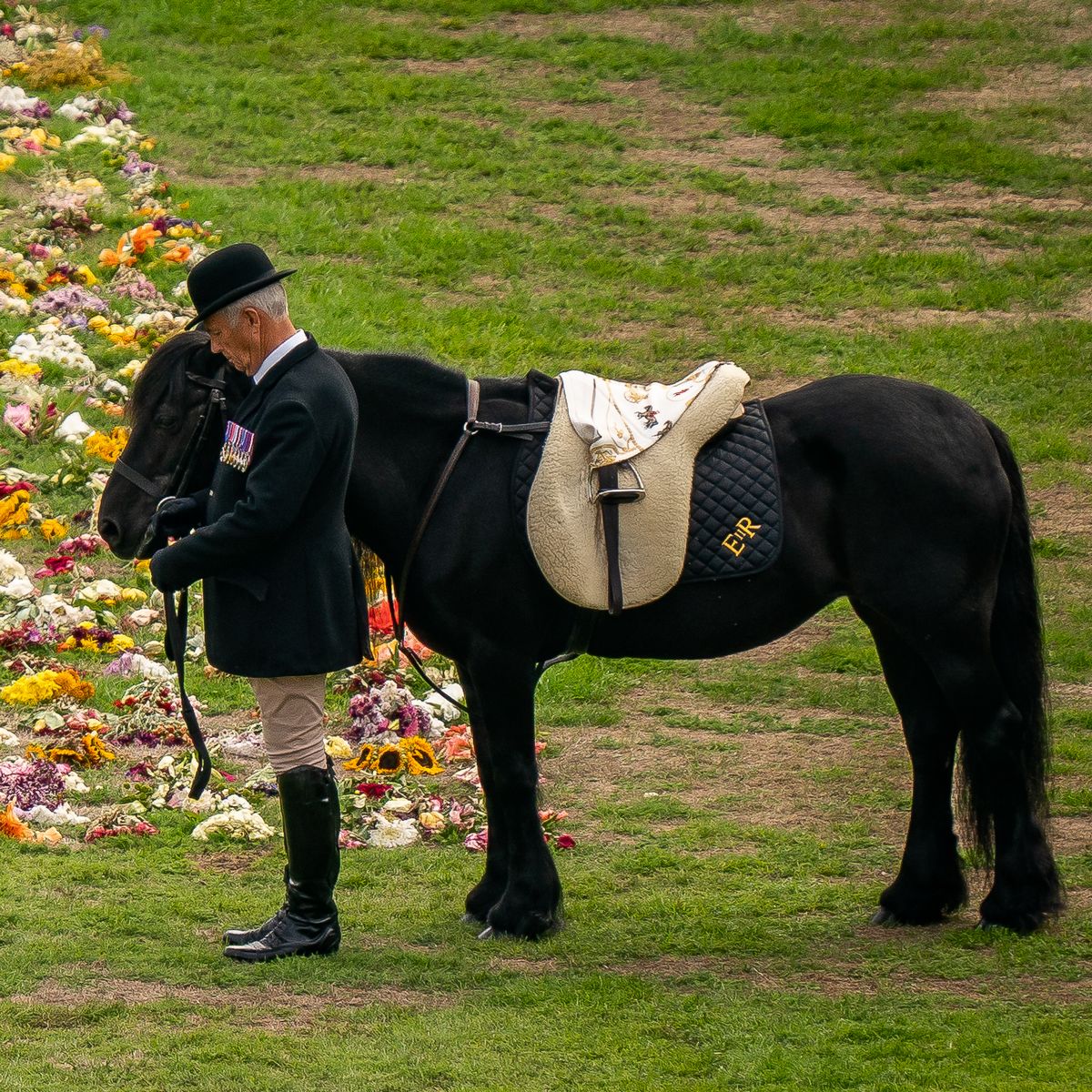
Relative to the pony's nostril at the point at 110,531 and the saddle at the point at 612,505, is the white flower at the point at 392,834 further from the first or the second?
the pony's nostril at the point at 110,531

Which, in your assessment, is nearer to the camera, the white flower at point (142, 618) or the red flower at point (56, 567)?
the white flower at point (142, 618)

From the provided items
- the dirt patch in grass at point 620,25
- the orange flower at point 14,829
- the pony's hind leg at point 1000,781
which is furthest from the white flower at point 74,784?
the dirt patch in grass at point 620,25

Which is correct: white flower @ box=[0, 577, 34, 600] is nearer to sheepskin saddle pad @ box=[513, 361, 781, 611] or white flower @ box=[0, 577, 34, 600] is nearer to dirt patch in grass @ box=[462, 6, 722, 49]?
sheepskin saddle pad @ box=[513, 361, 781, 611]

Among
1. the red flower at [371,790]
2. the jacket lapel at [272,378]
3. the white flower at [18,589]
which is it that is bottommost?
the red flower at [371,790]

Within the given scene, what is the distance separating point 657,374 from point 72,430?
3.87m

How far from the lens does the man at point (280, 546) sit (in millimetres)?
4793

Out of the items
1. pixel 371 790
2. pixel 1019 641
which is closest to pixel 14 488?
pixel 371 790

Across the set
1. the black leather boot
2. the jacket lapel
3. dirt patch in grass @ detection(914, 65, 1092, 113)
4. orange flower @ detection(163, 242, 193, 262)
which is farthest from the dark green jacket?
dirt patch in grass @ detection(914, 65, 1092, 113)

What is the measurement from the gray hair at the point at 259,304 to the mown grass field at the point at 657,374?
74.6 inches

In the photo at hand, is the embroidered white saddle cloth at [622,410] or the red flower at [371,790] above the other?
the embroidered white saddle cloth at [622,410]

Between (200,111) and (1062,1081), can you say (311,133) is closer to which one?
(200,111)

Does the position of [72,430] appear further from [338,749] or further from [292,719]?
[292,719]

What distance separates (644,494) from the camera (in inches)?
206

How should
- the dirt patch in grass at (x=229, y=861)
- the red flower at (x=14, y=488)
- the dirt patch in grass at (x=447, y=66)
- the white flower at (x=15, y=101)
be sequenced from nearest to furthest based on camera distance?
the dirt patch in grass at (x=229, y=861) < the red flower at (x=14, y=488) < the white flower at (x=15, y=101) < the dirt patch in grass at (x=447, y=66)
